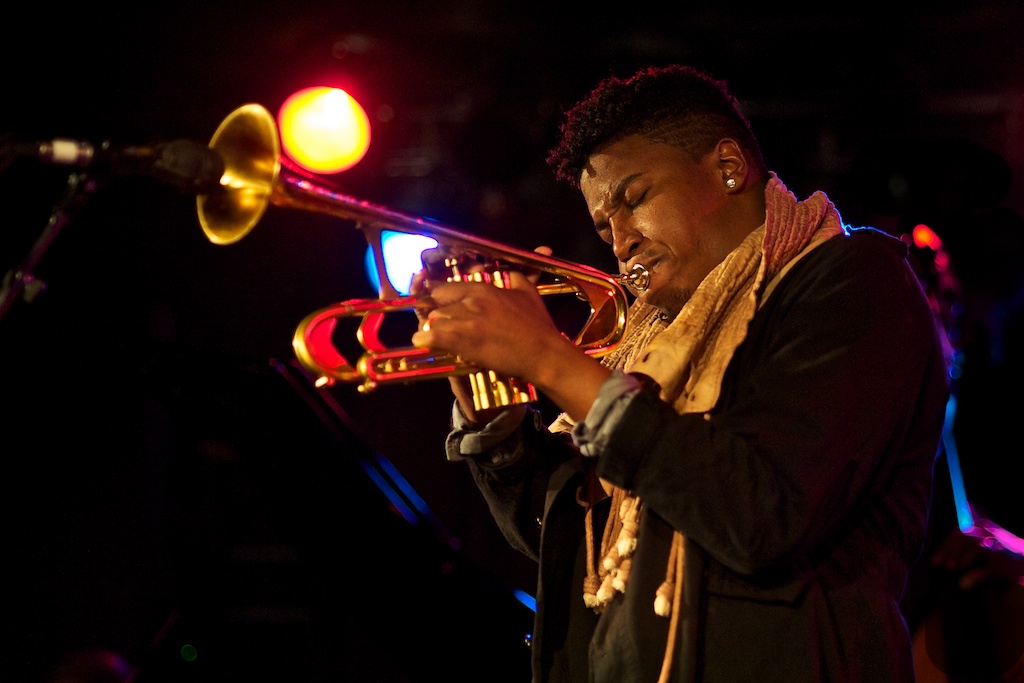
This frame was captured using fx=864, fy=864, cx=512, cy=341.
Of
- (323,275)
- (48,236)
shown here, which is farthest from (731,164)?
(323,275)

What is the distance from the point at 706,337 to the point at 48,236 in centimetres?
147

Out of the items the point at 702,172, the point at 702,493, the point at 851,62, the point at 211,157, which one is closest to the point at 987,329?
the point at 851,62

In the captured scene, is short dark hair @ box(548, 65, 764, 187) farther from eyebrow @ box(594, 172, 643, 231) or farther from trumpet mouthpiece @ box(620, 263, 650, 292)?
trumpet mouthpiece @ box(620, 263, 650, 292)

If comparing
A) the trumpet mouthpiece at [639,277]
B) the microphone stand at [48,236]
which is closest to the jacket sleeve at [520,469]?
the trumpet mouthpiece at [639,277]

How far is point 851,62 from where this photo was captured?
15.6 feet

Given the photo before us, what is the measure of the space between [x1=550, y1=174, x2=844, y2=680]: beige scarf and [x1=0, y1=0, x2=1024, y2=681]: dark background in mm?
1375

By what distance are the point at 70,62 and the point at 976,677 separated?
489 cm

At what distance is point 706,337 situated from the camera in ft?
6.37

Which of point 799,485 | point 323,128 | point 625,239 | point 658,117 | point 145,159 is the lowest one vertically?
point 799,485

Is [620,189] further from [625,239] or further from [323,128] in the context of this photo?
[323,128]

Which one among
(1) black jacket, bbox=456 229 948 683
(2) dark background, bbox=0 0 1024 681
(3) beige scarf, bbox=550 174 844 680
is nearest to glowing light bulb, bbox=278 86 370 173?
(2) dark background, bbox=0 0 1024 681

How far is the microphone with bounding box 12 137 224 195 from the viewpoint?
1.75 meters

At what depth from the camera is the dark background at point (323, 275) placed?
353 cm

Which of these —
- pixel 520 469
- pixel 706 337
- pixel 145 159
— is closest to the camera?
pixel 145 159
